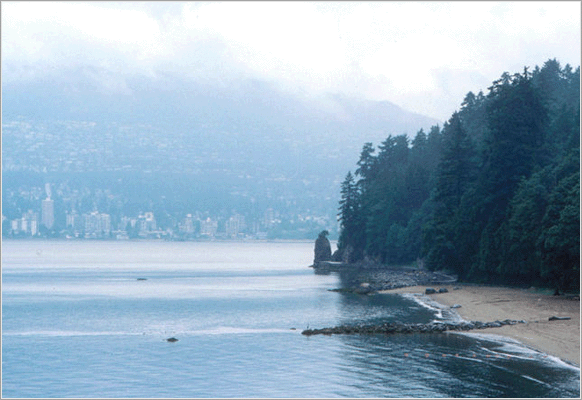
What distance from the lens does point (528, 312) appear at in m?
59.2

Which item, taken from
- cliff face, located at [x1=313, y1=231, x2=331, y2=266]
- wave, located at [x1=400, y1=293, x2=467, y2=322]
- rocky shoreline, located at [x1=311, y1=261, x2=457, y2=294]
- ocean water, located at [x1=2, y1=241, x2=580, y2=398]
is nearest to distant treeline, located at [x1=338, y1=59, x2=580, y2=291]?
rocky shoreline, located at [x1=311, y1=261, x2=457, y2=294]

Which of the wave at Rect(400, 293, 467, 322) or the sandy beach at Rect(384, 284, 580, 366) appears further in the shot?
the wave at Rect(400, 293, 467, 322)

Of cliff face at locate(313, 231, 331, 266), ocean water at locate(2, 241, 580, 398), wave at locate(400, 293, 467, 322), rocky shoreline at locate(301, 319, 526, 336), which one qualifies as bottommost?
ocean water at locate(2, 241, 580, 398)

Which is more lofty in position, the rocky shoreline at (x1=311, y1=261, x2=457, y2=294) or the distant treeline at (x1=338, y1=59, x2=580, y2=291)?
the distant treeline at (x1=338, y1=59, x2=580, y2=291)

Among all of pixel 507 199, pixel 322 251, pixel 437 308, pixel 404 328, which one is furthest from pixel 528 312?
Result: pixel 322 251

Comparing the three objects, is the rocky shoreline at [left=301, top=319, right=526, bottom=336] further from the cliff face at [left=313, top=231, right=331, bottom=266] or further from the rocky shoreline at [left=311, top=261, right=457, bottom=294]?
the cliff face at [left=313, top=231, right=331, bottom=266]

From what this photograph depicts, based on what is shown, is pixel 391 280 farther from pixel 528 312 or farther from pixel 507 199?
pixel 528 312

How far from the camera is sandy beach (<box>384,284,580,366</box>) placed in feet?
152

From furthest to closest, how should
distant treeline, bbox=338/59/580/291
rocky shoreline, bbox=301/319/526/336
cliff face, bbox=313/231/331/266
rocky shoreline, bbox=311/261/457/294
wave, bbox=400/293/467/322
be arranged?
cliff face, bbox=313/231/331/266 → rocky shoreline, bbox=311/261/457/294 → distant treeline, bbox=338/59/580/291 → wave, bbox=400/293/467/322 → rocky shoreline, bbox=301/319/526/336

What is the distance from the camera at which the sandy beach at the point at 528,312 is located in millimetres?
46250

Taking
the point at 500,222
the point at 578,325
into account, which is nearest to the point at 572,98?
the point at 500,222

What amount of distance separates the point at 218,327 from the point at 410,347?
726 inches

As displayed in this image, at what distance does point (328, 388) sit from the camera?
37906mm

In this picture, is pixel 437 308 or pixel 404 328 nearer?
pixel 404 328
